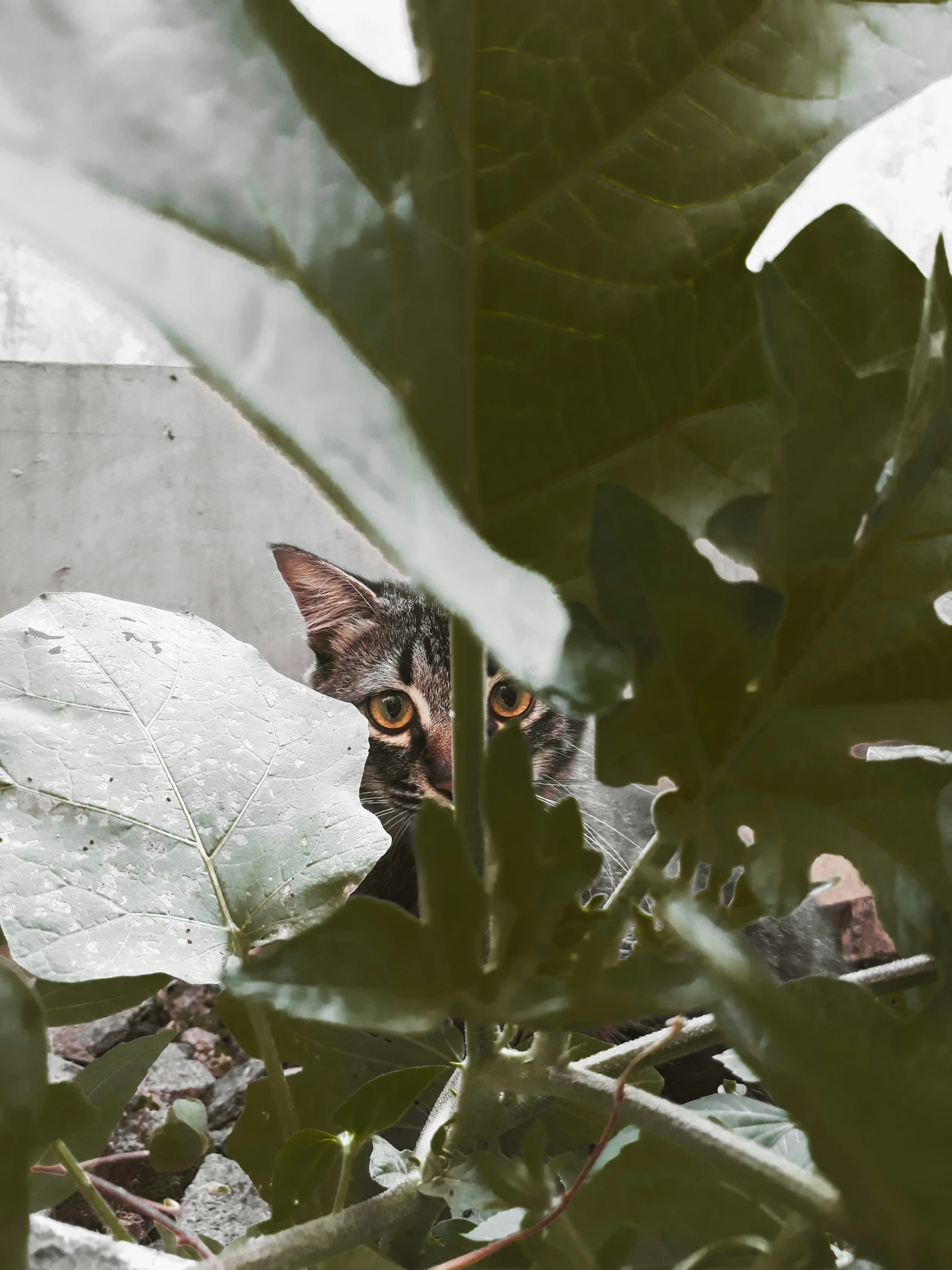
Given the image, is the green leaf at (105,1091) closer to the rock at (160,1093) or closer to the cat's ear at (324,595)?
the rock at (160,1093)

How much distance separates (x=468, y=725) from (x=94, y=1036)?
995mm

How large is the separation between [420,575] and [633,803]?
41.3 inches

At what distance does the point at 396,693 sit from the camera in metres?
1.06

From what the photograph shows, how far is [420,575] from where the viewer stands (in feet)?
0.40

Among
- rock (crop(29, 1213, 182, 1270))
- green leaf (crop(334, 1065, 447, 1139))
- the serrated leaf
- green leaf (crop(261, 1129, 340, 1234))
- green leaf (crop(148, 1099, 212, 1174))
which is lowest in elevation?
green leaf (crop(148, 1099, 212, 1174))

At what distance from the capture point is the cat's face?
1.02 m

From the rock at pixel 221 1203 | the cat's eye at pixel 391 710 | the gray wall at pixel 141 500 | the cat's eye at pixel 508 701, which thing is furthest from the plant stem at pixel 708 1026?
the gray wall at pixel 141 500

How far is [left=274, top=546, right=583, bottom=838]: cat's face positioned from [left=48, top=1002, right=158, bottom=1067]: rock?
35 cm

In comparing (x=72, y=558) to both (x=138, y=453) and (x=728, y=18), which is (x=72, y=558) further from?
(x=728, y=18)

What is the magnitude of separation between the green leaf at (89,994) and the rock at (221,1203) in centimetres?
36

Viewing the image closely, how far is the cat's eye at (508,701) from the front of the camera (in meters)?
0.95

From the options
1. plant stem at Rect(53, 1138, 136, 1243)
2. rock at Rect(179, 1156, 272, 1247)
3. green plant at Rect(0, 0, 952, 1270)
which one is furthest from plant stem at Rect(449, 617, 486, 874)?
rock at Rect(179, 1156, 272, 1247)

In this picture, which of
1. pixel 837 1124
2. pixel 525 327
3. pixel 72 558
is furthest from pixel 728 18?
pixel 72 558

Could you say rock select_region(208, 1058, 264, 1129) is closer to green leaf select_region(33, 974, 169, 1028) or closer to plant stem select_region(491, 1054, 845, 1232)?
green leaf select_region(33, 974, 169, 1028)
